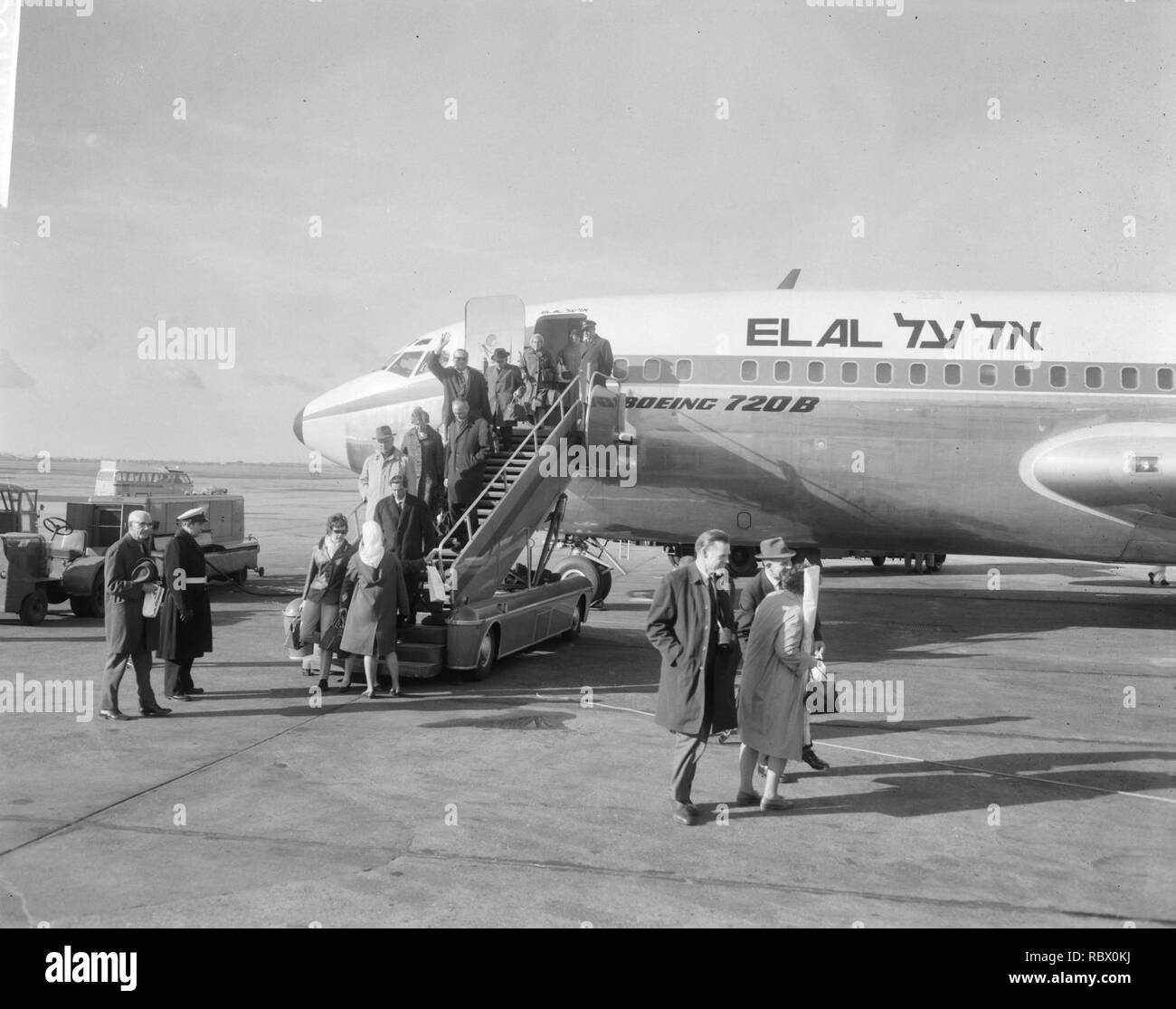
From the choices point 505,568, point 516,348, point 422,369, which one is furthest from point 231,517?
point 505,568

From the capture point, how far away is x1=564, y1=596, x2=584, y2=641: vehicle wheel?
42.8ft

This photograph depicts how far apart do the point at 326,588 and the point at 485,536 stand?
2.20 m

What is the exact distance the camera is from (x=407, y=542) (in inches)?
427

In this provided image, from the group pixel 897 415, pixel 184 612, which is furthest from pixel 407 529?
pixel 897 415

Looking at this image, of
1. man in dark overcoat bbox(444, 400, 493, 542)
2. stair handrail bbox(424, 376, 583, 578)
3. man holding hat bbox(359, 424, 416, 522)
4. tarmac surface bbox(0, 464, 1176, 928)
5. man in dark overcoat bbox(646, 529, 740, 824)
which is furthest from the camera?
man in dark overcoat bbox(444, 400, 493, 542)

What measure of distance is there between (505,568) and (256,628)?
4260mm

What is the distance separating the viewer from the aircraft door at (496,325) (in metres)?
15.7

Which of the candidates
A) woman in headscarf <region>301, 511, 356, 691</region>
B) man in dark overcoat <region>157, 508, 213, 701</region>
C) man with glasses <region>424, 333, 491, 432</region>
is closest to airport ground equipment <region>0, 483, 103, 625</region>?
man in dark overcoat <region>157, 508, 213, 701</region>

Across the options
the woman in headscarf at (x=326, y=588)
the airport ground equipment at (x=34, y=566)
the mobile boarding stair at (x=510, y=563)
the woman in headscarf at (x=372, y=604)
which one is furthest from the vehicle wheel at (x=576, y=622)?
the airport ground equipment at (x=34, y=566)

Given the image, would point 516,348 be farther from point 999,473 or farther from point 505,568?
point 999,473

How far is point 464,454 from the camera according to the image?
40.1ft

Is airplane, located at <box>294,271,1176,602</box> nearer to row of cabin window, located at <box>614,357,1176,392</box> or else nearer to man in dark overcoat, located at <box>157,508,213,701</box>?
row of cabin window, located at <box>614,357,1176,392</box>

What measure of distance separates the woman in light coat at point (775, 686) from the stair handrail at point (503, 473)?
490 centimetres
